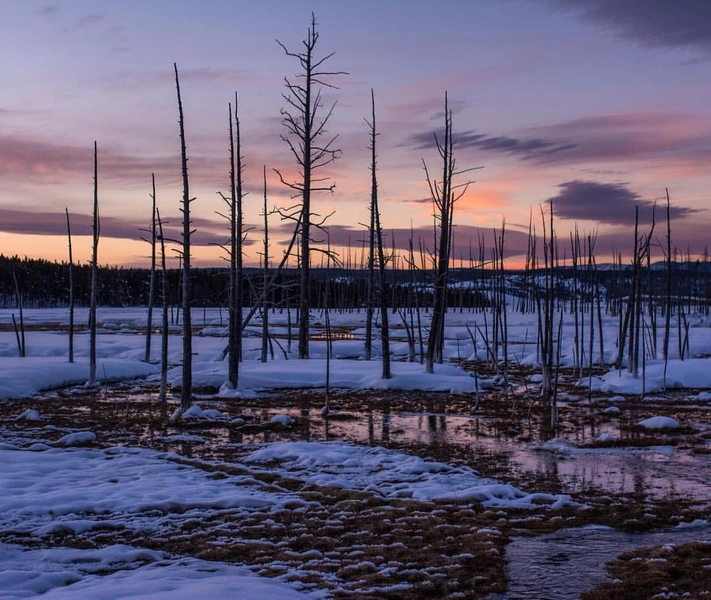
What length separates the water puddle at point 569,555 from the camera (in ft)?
22.5

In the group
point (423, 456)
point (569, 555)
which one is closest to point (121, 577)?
point (569, 555)

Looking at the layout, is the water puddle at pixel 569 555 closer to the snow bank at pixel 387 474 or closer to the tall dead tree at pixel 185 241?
the snow bank at pixel 387 474

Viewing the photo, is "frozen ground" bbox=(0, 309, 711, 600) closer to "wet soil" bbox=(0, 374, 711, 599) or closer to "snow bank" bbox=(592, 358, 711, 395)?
"wet soil" bbox=(0, 374, 711, 599)

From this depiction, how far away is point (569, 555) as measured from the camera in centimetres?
785

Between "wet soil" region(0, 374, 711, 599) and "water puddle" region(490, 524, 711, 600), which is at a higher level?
"water puddle" region(490, 524, 711, 600)

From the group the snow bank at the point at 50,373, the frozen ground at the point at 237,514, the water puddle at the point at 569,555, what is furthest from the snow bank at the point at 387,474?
the snow bank at the point at 50,373

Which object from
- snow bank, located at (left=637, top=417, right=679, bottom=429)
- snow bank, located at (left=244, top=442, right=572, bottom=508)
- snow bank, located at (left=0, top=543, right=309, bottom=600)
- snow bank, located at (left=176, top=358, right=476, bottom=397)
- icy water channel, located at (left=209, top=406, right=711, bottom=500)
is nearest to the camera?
snow bank, located at (left=0, top=543, right=309, bottom=600)

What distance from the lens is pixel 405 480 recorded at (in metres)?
12.0

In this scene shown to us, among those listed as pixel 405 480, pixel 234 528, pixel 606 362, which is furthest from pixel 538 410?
pixel 606 362

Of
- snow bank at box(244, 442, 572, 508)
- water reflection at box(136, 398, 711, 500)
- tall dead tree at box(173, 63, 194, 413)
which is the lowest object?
water reflection at box(136, 398, 711, 500)

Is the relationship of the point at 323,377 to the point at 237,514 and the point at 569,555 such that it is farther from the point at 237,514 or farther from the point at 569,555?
the point at 569,555

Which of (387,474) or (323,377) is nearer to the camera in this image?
(387,474)

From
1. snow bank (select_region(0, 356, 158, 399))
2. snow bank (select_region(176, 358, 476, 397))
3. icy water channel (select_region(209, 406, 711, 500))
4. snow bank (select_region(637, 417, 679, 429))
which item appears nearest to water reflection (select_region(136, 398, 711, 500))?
icy water channel (select_region(209, 406, 711, 500))

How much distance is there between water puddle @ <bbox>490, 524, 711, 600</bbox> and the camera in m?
6.87
